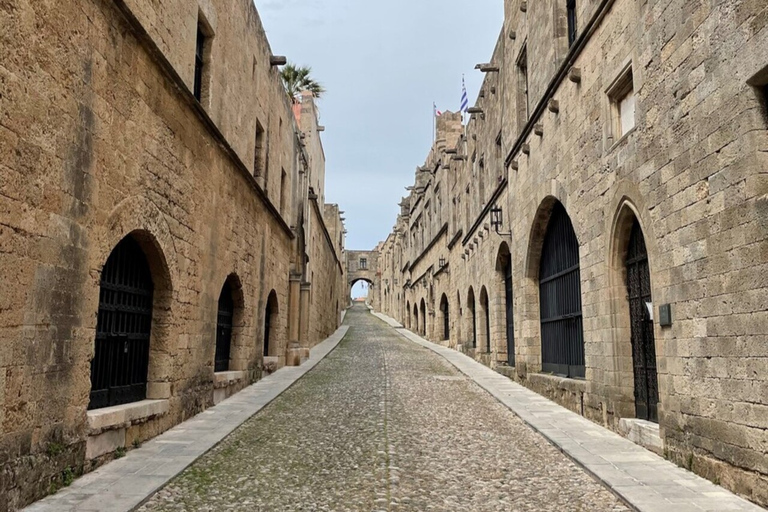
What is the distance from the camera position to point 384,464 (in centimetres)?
561

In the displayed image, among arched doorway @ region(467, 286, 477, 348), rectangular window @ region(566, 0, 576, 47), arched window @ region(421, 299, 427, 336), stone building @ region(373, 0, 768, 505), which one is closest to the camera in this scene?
stone building @ region(373, 0, 768, 505)

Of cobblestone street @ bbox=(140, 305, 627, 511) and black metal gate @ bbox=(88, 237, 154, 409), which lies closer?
cobblestone street @ bbox=(140, 305, 627, 511)

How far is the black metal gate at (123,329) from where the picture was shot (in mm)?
5969

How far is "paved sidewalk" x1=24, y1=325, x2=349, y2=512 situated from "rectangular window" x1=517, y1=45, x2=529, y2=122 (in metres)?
8.48

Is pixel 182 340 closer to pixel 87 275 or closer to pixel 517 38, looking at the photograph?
pixel 87 275

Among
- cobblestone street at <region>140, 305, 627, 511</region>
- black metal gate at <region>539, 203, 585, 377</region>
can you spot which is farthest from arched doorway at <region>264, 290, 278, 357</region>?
black metal gate at <region>539, 203, 585, 377</region>

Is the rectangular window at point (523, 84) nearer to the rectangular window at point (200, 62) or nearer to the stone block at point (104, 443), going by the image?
the rectangular window at point (200, 62)

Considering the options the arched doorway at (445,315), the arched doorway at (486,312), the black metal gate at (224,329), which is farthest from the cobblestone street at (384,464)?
the arched doorway at (445,315)

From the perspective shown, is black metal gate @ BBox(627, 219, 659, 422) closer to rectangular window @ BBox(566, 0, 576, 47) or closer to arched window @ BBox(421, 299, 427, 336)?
rectangular window @ BBox(566, 0, 576, 47)

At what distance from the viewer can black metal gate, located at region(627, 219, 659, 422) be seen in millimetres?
6672

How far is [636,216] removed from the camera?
6516mm

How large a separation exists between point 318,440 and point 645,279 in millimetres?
4428

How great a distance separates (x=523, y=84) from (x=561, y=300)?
5535 millimetres

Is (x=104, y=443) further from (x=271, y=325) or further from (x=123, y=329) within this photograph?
(x=271, y=325)
